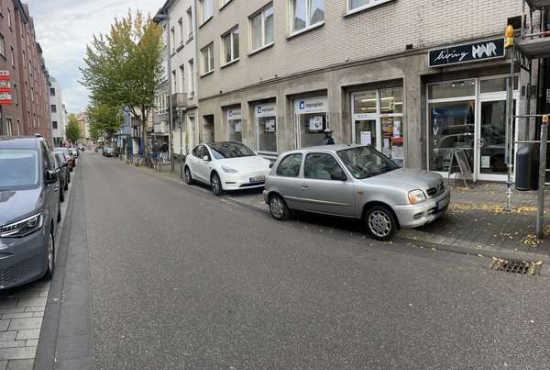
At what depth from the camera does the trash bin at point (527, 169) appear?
6426mm

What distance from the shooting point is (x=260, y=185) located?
1267 centimetres

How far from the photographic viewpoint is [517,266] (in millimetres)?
5438

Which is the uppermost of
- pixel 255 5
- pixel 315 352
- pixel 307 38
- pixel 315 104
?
pixel 255 5

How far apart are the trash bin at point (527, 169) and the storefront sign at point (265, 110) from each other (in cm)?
1210

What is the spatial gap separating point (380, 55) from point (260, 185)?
4891mm

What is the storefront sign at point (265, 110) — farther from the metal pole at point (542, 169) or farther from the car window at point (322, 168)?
the metal pole at point (542, 169)

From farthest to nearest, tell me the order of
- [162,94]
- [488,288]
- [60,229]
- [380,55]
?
1. [162,94]
2. [380,55]
3. [60,229]
4. [488,288]

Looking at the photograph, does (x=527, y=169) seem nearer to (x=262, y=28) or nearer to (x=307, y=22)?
(x=307, y=22)

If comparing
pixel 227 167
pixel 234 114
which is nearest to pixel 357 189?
pixel 227 167

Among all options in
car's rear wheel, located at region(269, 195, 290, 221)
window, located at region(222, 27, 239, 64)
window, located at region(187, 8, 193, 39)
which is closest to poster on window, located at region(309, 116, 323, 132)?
car's rear wheel, located at region(269, 195, 290, 221)

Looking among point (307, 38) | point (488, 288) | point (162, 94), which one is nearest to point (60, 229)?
point (488, 288)

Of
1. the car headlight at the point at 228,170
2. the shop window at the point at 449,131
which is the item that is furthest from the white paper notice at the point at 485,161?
the car headlight at the point at 228,170

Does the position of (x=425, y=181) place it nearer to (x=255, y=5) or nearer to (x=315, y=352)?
(x=315, y=352)

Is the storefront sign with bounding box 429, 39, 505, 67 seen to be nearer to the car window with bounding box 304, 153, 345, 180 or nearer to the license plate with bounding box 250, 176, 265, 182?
the car window with bounding box 304, 153, 345, 180
